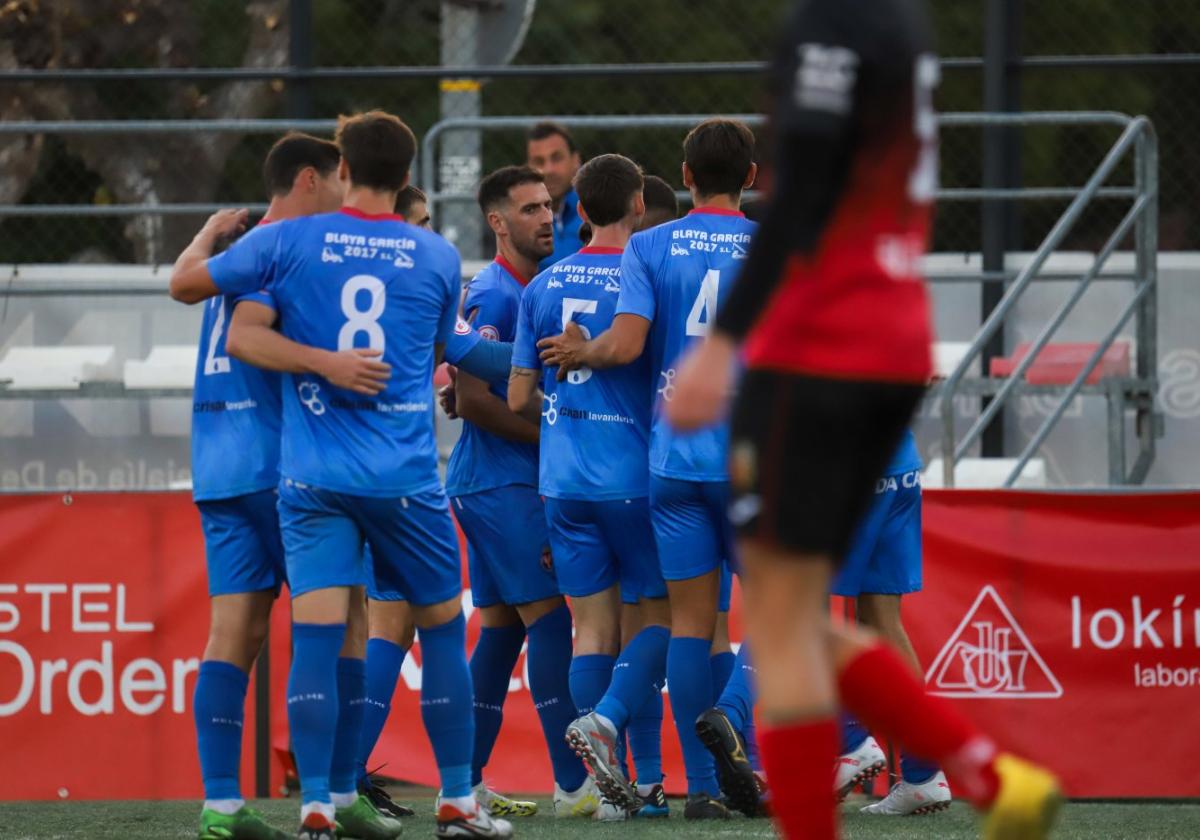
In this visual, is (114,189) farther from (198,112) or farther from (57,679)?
(57,679)

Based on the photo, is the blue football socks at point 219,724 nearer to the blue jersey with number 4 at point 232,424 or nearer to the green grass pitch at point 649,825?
the blue jersey with number 4 at point 232,424

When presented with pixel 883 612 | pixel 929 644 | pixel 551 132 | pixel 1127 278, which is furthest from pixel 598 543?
pixel 1127 278

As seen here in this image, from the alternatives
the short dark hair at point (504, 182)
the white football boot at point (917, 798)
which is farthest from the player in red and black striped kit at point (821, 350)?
the short dark hair at point (504, 182)

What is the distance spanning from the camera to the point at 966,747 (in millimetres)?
3885

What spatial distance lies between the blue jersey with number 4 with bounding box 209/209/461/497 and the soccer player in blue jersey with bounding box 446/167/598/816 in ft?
5.16

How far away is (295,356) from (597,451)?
5.57 feet

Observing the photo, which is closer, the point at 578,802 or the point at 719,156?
the point at 719,156

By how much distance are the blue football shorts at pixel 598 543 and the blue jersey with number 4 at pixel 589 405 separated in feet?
0.16

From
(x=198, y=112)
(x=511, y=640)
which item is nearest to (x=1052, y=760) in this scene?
(x=511, y=640)

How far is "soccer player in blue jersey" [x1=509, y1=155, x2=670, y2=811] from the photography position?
22.1 feet

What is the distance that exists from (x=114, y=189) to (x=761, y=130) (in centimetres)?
430

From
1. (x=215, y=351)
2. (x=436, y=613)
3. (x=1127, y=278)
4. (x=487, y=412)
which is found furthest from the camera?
(x=1127, y=278)

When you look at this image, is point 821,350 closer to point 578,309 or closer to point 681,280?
point 681,280

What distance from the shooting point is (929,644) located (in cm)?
807
